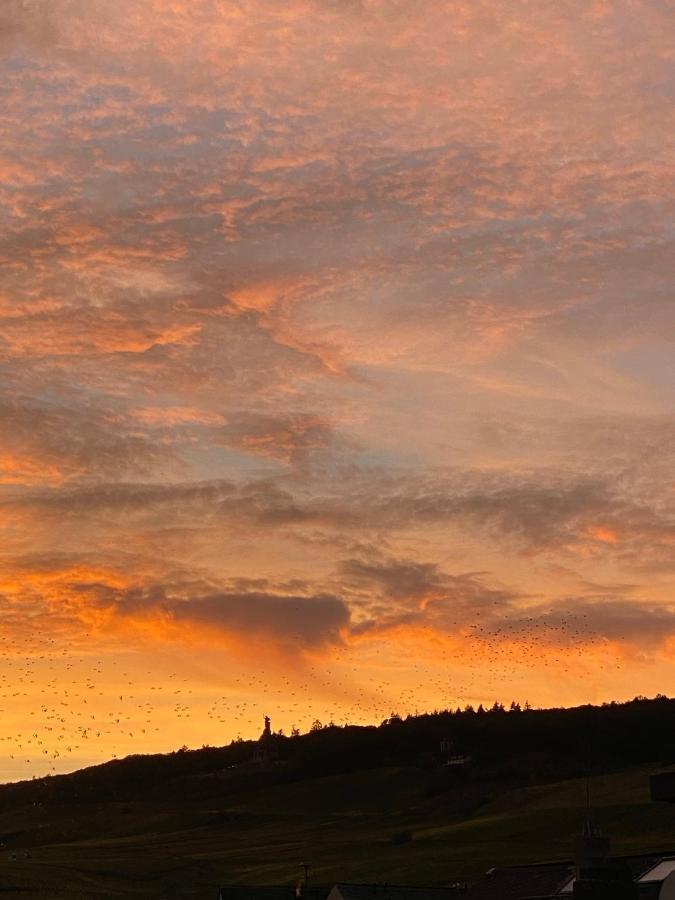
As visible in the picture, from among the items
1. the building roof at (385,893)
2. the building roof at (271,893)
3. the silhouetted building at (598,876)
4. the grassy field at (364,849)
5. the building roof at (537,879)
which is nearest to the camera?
the silhouetted building at (598,876)

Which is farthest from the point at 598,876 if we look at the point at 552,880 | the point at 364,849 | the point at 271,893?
the point at 364,849

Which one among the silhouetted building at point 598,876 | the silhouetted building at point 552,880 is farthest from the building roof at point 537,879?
the silhouetted building at point 598,876

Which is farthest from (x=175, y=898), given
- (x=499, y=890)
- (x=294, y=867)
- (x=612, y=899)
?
(x=612, y=899)

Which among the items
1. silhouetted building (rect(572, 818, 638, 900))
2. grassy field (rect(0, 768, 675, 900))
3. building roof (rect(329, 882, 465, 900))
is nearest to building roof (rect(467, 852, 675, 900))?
building roof (rect(329, 882, 465, 900))

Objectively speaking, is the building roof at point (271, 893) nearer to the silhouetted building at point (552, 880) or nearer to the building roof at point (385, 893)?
the building roof at point (385, 893)

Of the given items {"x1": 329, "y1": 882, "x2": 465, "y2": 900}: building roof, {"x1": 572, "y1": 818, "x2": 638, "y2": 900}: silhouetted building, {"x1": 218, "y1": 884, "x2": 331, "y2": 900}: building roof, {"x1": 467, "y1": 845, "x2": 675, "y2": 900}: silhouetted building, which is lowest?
{"x1": 572, "y1": 818, "x2": 638, "y2": 900}: silhouetted building

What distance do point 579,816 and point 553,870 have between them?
8751 cm

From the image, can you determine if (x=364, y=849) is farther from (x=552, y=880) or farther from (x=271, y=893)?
(x=552, y=880)

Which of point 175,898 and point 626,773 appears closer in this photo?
point 175,898

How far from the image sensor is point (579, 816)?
497 feet

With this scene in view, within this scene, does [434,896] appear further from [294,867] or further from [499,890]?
[294,867]

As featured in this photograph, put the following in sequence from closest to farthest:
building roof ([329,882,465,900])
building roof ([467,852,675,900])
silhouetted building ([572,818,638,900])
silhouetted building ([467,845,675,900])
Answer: silhouetted building ([572,818,638,900]), silhouetted building ([467,845,675,900]), building roof ([467,852,675,900]), building roof ([329,882,465,900])

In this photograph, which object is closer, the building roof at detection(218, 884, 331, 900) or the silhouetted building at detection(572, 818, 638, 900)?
the silhouetted building at detection(572, 818, 638, 900)

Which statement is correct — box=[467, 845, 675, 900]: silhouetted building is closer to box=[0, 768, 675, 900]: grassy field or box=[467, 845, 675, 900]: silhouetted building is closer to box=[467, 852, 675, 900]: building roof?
box=[467, 852, 675, 900]: building roof
